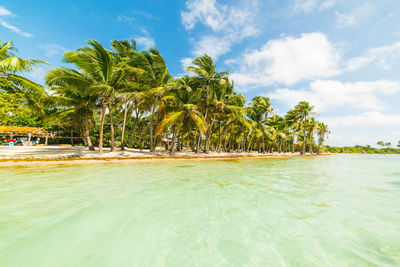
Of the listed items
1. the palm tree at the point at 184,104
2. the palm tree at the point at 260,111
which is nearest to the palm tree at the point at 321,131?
the palm tree at the point at 260,111

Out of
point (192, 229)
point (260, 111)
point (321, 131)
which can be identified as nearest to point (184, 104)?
point (192, 229)

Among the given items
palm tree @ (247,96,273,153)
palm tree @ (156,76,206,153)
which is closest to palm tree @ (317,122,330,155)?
palm tree @ (247,96,273,153)

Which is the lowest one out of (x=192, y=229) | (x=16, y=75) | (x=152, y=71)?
(x=192, y=229)

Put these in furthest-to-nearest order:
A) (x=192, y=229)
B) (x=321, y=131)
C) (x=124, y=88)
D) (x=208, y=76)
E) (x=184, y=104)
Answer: (x=321, y=131) < (x=208, y=76) < (x=184, y=104) < (x=124, y=88) < (x=192, y=229)

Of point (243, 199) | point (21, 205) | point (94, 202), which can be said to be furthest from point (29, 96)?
point (243, 199)

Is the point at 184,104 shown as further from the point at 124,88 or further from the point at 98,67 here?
the point at 98,67

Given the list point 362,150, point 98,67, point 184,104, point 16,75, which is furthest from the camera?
point 362,150

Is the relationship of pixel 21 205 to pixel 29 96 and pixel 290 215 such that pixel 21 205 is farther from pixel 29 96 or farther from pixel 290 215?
pixel 29 96

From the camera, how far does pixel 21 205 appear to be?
9.39 ft

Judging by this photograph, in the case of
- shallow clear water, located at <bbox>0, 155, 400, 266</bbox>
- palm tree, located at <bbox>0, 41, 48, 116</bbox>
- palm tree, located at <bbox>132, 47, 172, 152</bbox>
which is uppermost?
palm tree, located at <bbox>132, 47, 172, 152</bbox>

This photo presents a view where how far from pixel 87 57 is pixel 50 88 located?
13.9 feet

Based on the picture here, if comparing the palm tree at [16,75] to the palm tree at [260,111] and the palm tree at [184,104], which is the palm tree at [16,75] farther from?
the palm tree at [260,111]

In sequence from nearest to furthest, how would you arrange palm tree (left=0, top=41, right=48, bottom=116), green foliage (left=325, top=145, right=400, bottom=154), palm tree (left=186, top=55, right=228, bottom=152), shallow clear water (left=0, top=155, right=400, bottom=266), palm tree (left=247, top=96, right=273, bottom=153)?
shallow clear water (left=0, top=155, right=400, bottom=266) < palm tree (left=0, top=41, right=48, bottom=116) < palm tree (left=186, top=55, right=228, bottom=152) < palm tree (left=247, top=96, right=273, bottom=153) < green foliage (left=325, top=145, right=400, bottom=154)

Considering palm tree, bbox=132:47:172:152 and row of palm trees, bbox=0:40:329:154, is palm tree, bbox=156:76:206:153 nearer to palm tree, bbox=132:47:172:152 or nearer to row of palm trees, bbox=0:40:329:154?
row of palm trees, bbox=0:40:329:154
